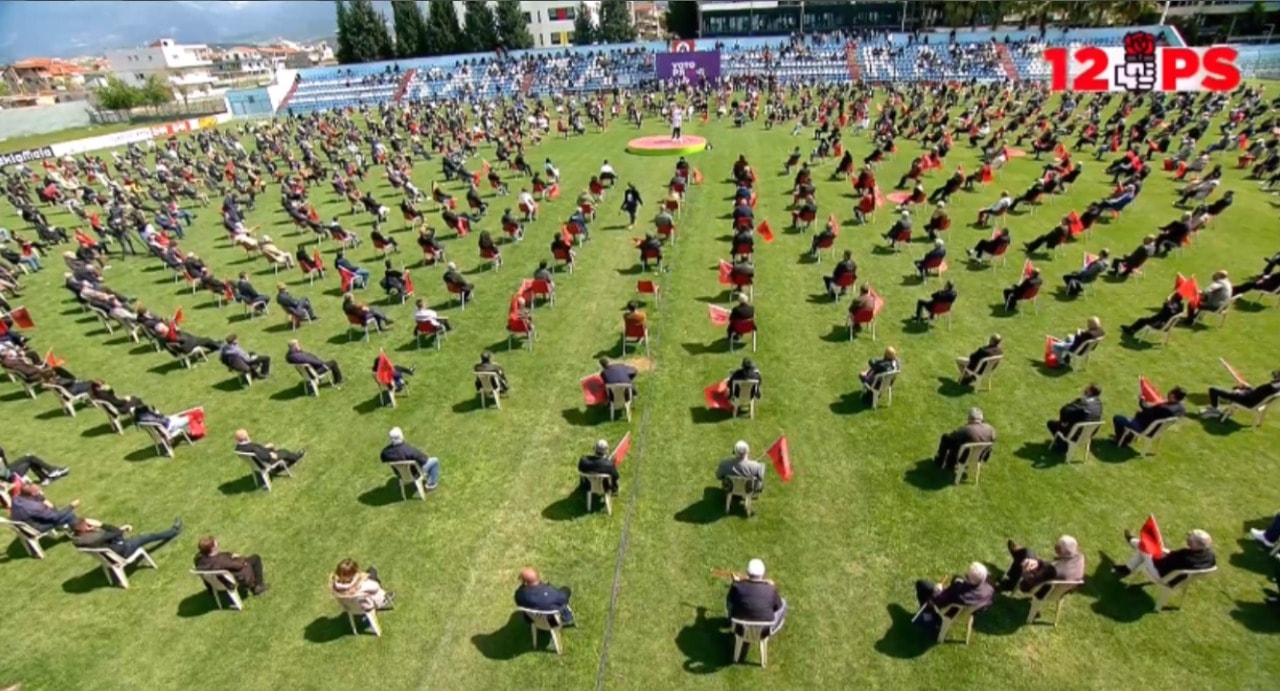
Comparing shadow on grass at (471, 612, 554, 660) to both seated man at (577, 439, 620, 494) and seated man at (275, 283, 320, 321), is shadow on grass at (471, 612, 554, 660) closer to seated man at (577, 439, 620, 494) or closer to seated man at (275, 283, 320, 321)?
seated man at (577, 439, 620, 494)

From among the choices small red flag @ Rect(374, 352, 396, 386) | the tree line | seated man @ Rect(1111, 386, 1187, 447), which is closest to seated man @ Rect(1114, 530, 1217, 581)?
seated man @ Rect(1111, 386, 1187, 447)

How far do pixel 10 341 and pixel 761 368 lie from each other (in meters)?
18.5

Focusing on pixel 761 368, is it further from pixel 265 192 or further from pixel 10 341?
pixel 265 192

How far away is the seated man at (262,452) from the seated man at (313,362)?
2764mm

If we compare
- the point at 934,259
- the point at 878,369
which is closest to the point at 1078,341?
the point at 878,369

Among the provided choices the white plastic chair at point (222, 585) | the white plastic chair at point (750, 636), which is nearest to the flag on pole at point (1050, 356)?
the white plastic chair at point (750, 636)

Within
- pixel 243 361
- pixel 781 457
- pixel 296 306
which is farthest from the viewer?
pixel 296 306

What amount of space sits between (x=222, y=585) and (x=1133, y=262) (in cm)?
2188

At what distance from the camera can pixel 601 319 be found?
60.2 feet

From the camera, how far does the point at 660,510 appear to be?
11.2 metres

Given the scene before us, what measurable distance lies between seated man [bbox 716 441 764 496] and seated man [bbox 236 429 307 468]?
7.98 metres

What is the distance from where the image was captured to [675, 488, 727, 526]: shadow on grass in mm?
10977

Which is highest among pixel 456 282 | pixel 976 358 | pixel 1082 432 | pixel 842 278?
pixel 456 282

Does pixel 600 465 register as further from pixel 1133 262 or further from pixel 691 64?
pixel 691 64
